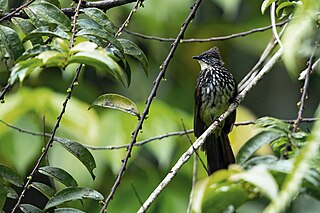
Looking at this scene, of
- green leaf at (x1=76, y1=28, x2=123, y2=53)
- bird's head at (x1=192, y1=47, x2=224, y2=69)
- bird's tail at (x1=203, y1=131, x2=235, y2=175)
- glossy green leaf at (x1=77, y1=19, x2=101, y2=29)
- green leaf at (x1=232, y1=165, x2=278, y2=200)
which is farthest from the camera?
bird's head at (x1=192, y1=47, x2=224, y2=69)

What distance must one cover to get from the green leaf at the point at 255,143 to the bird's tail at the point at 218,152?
1510mm

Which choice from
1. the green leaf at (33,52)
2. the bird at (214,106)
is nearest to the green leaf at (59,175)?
the green leaf at (33,52)

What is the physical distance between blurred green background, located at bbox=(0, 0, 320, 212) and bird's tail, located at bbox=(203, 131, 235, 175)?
229 mm

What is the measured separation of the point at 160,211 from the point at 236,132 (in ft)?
1.89

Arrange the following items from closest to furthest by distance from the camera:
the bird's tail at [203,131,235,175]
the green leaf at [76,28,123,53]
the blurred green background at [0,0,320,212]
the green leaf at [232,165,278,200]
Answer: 1. the green leaf at [232,165,278,200]
2. the green leaf at [76,28,123,53]
3. the bird's tail at [203,131,235,175]
4. the blurred green background at [0,0,320,212]

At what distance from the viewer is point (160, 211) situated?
137 inches

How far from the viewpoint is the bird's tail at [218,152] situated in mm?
2881

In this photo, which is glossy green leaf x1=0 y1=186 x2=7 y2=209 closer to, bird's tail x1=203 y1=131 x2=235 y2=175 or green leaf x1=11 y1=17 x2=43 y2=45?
green leaf x1=11 y1=17 x2=43 y2=45

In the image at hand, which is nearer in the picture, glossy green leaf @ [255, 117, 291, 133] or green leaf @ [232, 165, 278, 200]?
green leaf @ [232, 165, 278, 200]

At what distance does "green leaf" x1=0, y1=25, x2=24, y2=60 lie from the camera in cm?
146

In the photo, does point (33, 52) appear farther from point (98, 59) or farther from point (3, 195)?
point (3, 195)

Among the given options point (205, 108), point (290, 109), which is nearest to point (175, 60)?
point (290, 109)

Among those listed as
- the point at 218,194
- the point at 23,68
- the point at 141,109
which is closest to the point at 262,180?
the point at 218,194

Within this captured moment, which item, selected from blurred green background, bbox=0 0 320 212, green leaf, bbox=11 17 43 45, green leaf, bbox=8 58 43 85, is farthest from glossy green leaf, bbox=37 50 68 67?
blurred green background, bbox=0 0 320 212
